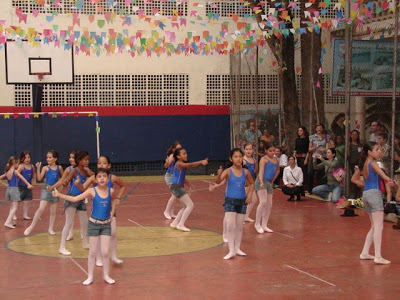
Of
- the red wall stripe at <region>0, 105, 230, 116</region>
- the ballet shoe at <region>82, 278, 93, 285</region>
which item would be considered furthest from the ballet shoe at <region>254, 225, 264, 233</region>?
the red wall stripe at <region>0, 105, 230, 116</region>

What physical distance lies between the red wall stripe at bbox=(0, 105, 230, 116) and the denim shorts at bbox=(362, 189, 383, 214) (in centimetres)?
1744

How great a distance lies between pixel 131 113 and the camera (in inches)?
1117

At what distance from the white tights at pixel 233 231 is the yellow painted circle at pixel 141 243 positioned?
970mm

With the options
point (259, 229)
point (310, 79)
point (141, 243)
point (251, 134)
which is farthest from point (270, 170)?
point (251, 134)

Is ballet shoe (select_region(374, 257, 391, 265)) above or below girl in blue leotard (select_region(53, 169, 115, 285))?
below

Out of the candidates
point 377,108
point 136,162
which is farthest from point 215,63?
point 377,108

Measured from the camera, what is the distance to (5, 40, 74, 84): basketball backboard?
2534cm

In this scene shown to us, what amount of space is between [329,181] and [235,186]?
7.93 m

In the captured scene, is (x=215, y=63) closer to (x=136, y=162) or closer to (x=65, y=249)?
(x=136, y=162)

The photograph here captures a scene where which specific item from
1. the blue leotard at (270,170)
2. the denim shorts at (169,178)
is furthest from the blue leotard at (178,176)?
the blue leotard at (270,170)

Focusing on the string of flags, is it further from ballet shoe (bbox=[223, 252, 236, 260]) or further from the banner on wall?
ballet shoe (bbox=[223, 252, 236, 260])

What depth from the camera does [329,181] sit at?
19.7 m

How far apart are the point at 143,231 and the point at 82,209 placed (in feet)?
8.66

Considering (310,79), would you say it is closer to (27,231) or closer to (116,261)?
(27,231)
